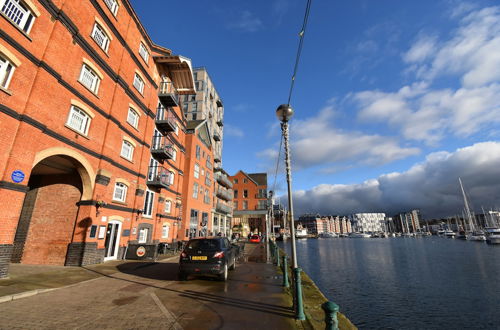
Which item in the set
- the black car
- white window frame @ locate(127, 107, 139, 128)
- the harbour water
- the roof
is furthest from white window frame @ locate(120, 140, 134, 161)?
the roof

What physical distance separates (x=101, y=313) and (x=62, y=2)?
1325cm

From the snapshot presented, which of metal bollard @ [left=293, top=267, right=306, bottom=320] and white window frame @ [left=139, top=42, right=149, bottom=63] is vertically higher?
white window frame @ [left=139, top=42, right=149, bottom=63]

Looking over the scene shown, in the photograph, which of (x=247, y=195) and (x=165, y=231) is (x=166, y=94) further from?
(x=247, y=195)

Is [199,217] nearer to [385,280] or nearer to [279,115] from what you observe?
[385,280]

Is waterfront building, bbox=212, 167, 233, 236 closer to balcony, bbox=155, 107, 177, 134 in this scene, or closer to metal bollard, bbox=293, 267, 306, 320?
balcony, bbox=155, 107, 177, 134

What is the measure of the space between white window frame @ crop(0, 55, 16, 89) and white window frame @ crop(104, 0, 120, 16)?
26.4 ft

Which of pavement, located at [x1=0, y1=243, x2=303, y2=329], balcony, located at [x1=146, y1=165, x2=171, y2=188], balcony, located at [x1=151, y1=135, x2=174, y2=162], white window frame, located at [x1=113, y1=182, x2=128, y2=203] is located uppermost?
balcony, located at [x1=151, y1=135, x2=174, y2=162]

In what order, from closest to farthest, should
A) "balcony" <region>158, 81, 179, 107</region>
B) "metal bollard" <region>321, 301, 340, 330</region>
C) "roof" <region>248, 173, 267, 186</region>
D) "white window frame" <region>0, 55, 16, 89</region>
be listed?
1. "metal bollard" <region>321, 301, 340, 330</region>
2. "white window frame" <region>0, 55, 16, 89</region>
3. "balcony" <region>158, 81, 179, 107</region>
4. "roof" <region>248, 173, 267, 186</region>

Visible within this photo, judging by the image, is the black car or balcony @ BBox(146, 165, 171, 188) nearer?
the black car

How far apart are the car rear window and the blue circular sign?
6.56 m

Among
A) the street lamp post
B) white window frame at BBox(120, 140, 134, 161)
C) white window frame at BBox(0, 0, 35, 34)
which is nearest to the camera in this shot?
the street lamp post

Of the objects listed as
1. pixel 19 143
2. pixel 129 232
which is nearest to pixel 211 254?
pixel 19 143

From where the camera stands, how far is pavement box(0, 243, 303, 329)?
5.10 m

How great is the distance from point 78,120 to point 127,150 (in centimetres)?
441
